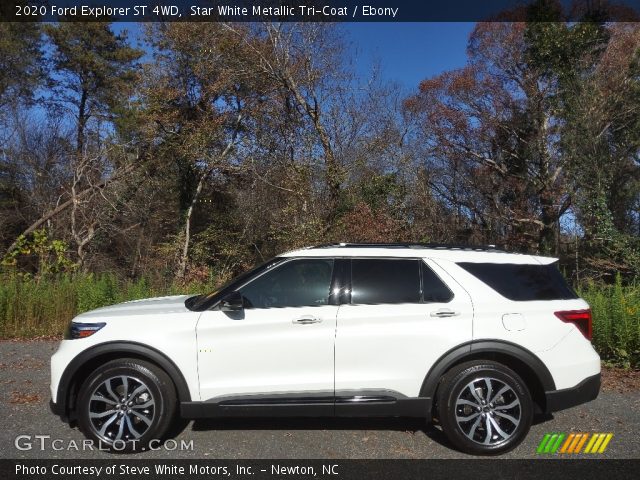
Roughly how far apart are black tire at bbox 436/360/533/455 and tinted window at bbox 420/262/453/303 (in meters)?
0.58

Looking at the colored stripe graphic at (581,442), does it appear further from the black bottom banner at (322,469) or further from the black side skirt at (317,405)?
the black side skirt at (317,405)

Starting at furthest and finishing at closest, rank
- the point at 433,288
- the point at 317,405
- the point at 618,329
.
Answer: the point at 618,329, the point at 433,288, the point at 317,405

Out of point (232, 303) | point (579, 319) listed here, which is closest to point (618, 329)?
point (579, 319)

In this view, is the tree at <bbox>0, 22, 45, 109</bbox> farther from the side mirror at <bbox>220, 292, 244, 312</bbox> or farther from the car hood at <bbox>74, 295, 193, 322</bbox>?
the side mirror at <bbox>220, 292, 244, 312</bbox>

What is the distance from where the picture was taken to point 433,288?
4562 mm

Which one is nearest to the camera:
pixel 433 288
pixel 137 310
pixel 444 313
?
pixel 444 313

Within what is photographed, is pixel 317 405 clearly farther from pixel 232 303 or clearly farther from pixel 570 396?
pixel 570 396

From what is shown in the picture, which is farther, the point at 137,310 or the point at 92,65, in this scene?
the point at 92,65

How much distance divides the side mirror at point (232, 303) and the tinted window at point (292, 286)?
11 cm

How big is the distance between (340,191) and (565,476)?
38.3 feet

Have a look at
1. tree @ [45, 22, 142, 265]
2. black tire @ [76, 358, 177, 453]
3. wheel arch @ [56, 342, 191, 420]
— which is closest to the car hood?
wheel arch @ [56, 342, 191, 420]

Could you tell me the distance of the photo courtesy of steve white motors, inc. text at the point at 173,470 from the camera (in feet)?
13.3

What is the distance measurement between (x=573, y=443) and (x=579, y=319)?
1101 millimetres

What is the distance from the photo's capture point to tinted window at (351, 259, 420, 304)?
453cm
